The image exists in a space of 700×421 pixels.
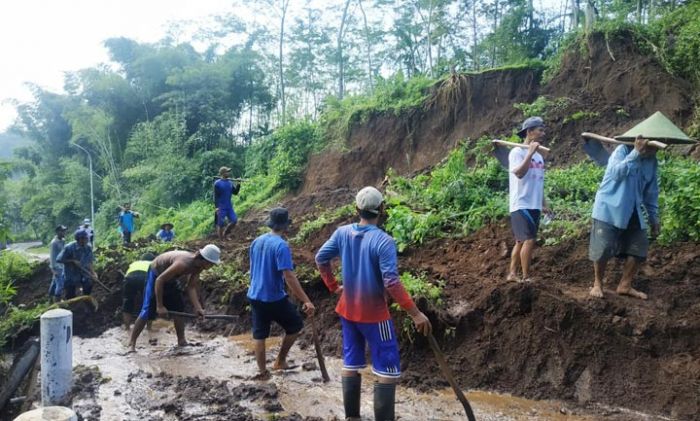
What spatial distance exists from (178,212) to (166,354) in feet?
58.0

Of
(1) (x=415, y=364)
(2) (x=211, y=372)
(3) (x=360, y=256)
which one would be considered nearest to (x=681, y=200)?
(1) (x=415, y=364)

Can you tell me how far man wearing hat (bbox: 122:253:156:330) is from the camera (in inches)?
313

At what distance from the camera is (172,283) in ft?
23.3

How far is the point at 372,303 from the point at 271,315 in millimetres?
1888

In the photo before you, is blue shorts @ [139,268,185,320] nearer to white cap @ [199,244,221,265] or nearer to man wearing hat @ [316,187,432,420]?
white cap @ [199,244,221,265]

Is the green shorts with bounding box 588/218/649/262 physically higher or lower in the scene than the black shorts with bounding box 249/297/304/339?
higher

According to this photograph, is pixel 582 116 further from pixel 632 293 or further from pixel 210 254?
pixel 210 254

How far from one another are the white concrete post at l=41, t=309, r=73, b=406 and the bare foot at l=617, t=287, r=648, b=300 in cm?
525

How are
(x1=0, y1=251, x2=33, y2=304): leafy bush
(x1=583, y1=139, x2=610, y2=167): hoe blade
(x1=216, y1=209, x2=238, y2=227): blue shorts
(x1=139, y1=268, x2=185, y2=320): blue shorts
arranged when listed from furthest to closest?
(x1=216, y1=209, x2=238, y2=227): blue shorts
(x1=0, y1=251, x2=33, y2=304): leafy bush
(x1=139, y1=268, x2=185, y2=320): blue shorts
(x1=583, y1=139, x2=610, y2=167): hoe blade

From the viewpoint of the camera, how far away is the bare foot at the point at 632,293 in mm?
5302

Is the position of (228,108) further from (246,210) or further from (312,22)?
(246,210)

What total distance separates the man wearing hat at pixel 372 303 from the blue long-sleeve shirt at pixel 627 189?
2596 mm

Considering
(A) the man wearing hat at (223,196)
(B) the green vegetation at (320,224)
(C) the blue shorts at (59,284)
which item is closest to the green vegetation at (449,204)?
(B) the green vegetation at (320,224)

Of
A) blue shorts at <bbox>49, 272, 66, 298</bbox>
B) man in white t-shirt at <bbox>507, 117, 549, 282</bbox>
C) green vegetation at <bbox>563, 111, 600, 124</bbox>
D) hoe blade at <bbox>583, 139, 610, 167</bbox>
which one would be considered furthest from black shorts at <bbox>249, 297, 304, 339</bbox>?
green vegetation at <bbox>563, 111, 600, 124</bbox>
